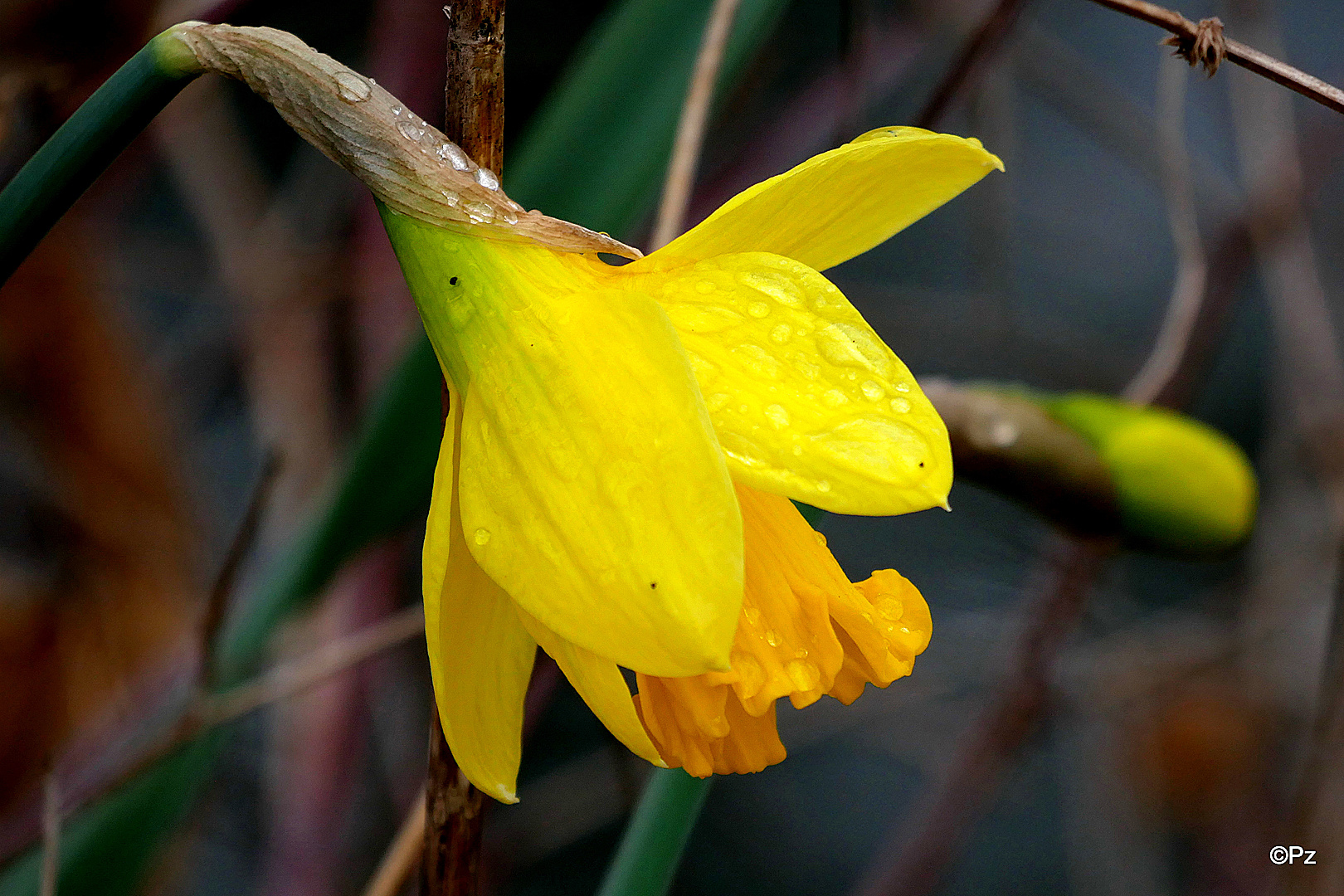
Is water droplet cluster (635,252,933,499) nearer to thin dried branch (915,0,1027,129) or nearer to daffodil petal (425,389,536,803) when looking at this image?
daffodil petal (425,389,536,803)

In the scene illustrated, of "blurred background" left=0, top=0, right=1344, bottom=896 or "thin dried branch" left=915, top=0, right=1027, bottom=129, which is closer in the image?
"thin dried branch" left=915, top=0, right=1027, bottom=129

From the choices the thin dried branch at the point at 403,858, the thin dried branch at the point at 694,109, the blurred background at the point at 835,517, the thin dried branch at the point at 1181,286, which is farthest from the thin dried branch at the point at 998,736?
the thin dried branch at the point at 403,858

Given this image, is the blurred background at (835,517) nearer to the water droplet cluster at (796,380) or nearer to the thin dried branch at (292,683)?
the thin dried branch at (292,683)

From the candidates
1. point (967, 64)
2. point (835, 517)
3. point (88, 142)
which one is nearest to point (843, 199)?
point (88, 142)

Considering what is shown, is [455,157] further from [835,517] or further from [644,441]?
[835,517]

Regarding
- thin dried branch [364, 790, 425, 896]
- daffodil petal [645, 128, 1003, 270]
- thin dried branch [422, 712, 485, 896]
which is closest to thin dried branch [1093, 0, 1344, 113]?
daffodil petal [645, 128, 1003, 270]

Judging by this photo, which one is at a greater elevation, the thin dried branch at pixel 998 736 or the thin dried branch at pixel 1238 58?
the thin dried branch at pixel 1238 58
